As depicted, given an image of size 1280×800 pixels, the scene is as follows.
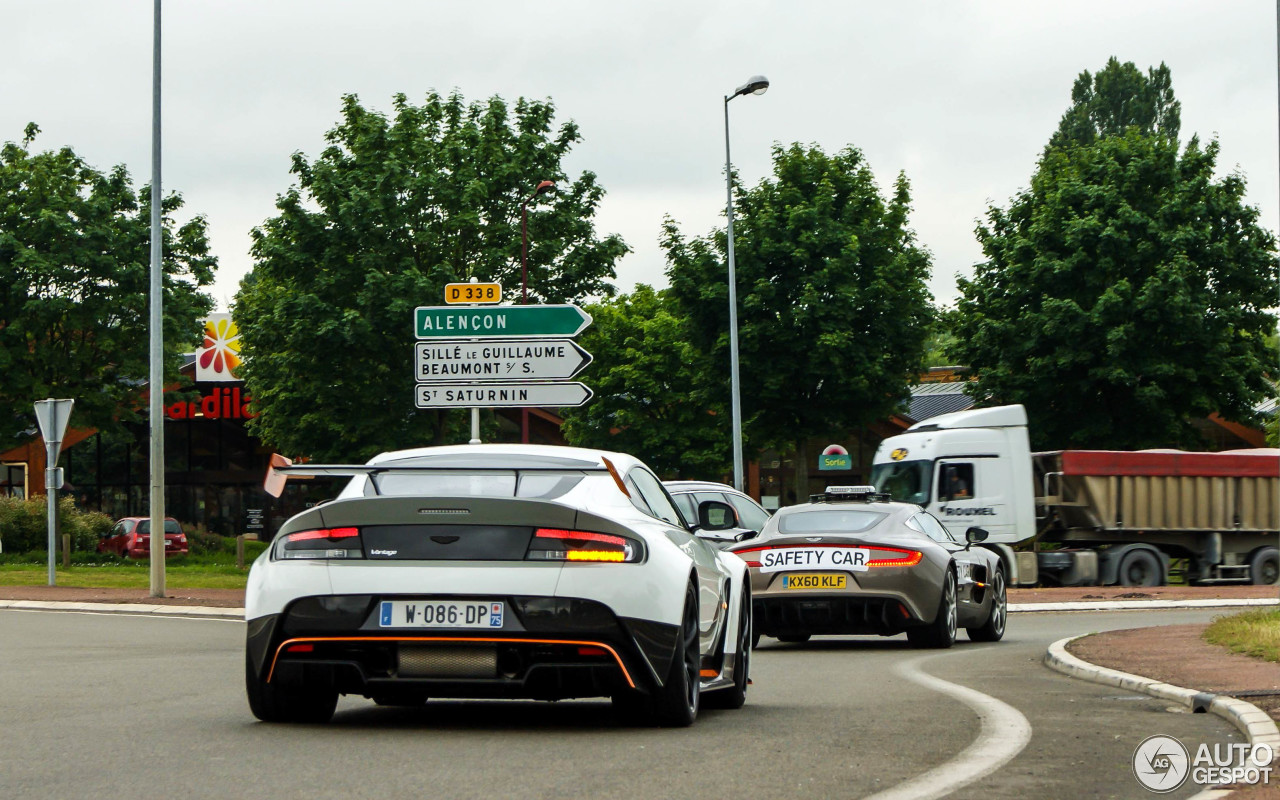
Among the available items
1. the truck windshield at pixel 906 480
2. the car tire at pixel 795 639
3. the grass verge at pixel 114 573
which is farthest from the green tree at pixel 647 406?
the car tire at pixel 795 639

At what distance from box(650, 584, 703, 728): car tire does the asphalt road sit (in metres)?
0.10

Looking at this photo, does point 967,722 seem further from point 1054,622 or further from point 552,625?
point 1054,622

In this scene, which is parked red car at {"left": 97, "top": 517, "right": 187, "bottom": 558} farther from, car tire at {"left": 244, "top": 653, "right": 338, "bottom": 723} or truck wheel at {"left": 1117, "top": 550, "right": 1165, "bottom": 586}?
car tire at {"left": 244, "top": 653, "right": 338, "bottom": 723}

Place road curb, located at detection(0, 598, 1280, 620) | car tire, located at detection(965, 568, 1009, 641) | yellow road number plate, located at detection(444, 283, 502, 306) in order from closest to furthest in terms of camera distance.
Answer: car tire, located at detection(965, 568, 1009, 641) < yellow road number plate, located at detection(444, 283, 502, 306) < road curb, located at detection(0, 598, 1280, 620)

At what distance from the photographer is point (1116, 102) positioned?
77.6 m

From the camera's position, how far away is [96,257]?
43594mm

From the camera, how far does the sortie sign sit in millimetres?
20797

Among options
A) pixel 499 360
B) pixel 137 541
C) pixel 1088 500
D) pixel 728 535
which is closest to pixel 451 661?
pixel 728 535

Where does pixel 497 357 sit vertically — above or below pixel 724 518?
above

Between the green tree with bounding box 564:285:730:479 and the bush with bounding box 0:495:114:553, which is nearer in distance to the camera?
the bush with bounding box 0:495:114:553

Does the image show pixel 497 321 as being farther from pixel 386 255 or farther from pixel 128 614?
pixel 386 255

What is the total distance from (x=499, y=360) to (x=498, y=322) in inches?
18.0

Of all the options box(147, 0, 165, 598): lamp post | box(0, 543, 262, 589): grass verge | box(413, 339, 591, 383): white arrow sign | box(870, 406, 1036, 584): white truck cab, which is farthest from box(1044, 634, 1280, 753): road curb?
box(0, 543, 262, 589): grass verge

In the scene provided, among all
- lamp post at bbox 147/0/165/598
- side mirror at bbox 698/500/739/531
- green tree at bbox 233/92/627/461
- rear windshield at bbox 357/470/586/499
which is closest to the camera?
rear windshield at bbox 357/470/586/499
